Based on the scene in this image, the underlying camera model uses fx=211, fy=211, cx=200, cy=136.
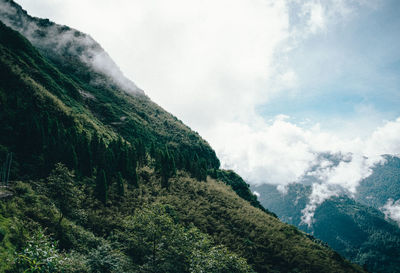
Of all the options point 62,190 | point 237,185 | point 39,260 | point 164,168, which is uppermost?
point 237,185

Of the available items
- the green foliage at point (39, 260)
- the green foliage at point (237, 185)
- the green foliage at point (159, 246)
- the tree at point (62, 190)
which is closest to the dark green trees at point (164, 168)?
the green foliage at point (159, 246)

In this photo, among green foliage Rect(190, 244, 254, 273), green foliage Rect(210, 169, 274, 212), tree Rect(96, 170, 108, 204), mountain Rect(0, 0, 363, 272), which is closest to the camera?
green foliage Rect(190, 244, 254, 273)

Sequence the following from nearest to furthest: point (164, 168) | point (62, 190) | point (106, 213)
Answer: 1. point (62, 190)
2. point (106, 213)
3. point (164, 168)

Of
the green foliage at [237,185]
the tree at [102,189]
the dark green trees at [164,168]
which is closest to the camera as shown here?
the tree at [102,189]

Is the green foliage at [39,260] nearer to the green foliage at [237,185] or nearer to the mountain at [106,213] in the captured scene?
the mountain at [106,213]

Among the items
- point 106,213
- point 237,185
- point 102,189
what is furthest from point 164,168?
point 237,185

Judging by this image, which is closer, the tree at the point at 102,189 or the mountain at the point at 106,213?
the mountain at the point at 106,213

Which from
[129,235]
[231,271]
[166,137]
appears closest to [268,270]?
[231,271]

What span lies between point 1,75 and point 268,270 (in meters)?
104

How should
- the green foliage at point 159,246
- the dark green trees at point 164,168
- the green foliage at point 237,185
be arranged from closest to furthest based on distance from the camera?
the green foliage at point 159,246
the dark green trees at point 164,168
the green foliage at point 237,185

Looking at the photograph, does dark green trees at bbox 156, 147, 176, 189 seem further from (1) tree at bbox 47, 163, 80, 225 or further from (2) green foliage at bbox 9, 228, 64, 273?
(2) green foliage at bbox 9, 228, 64, 273

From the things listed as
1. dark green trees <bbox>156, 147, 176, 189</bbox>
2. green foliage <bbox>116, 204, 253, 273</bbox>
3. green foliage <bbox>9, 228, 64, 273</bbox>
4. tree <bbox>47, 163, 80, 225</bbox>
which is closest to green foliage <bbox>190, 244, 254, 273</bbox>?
green foliage <bbox>116, 204, 253, 273</bbox>

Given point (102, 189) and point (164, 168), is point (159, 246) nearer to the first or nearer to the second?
point (102, 189)

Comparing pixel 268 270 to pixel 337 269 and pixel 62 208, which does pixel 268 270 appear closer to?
pixel 337 269
